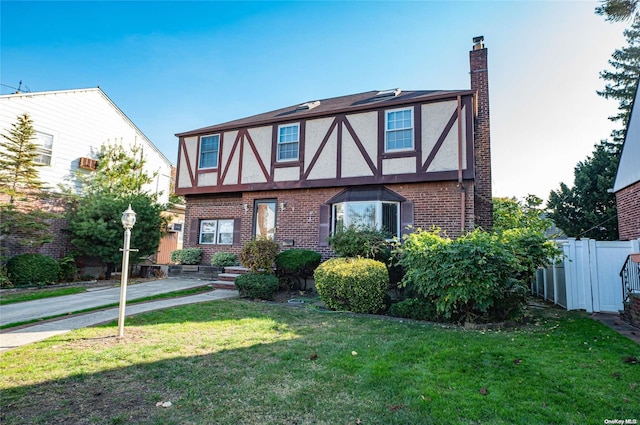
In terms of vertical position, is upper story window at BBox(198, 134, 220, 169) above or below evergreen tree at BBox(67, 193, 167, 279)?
above

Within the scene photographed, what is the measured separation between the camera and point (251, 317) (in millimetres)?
6559

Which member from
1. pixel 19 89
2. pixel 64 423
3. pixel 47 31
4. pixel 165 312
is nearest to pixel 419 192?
pixel 165 312

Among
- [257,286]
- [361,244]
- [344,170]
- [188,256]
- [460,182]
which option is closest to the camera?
[257,286]

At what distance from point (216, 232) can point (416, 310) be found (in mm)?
9720

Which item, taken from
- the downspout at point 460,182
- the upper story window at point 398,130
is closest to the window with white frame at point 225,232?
the upper story window at point 398,130

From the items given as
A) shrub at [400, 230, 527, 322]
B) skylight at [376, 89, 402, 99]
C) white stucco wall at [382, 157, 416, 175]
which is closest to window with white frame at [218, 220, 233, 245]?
white stucco wall at [382, 157, 416, 175]

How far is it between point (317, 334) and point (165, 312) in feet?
11.2

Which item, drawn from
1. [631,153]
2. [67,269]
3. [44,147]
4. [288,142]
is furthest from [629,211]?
[44,147]

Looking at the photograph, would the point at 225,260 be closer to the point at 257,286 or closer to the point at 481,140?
the point at 257,286

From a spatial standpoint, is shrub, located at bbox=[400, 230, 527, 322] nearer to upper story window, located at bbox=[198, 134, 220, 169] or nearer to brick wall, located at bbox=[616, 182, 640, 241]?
brick wall, located at bbox=[616, 182, 640, 241]

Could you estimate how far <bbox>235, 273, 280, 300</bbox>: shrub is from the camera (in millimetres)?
8703

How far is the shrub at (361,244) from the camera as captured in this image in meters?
9.05

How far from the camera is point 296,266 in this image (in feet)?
32.7

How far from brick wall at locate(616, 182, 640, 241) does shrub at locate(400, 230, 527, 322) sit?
7.03 metres
